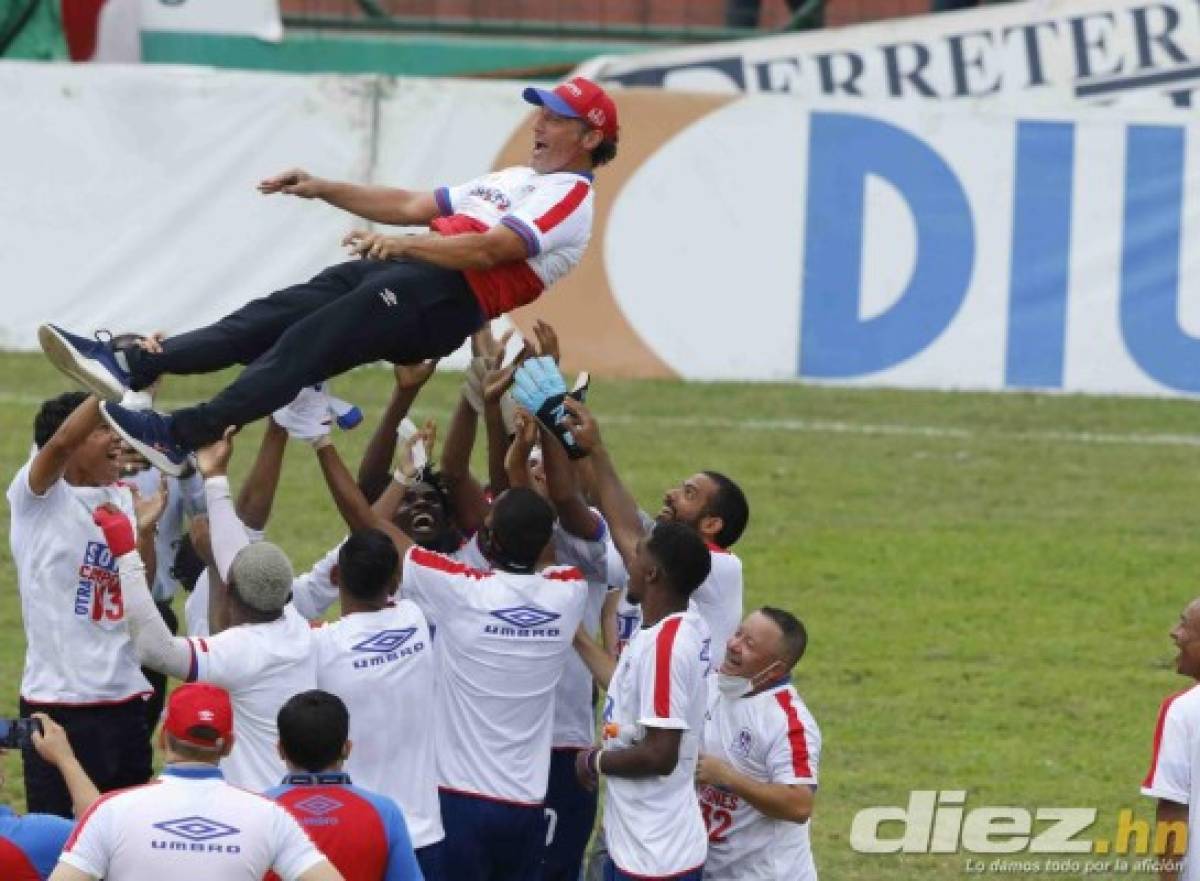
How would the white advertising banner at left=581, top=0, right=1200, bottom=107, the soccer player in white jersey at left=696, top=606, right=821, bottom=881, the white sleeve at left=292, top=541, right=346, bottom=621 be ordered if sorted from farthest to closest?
the white advertising banner at left=581, top=0, right=1200, bottom=107, the white sleeve at left=292, top=541, right=346, bottom=621, the soccer player in white jersey at left=696, top=606, right=821, bottom=881

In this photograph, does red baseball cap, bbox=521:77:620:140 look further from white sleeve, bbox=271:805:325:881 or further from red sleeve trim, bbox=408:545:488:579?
white sleeve, bbox=271:805:325:881

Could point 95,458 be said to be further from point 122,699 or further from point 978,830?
point 978,830

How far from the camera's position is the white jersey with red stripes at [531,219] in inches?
412

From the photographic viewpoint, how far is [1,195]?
2155 cm

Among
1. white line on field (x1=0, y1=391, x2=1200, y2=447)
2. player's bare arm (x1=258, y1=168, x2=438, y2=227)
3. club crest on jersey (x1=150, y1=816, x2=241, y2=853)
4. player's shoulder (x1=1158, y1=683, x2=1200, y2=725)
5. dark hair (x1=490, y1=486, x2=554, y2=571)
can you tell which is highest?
player's bare arm (x1=258, y1=168, x2=438, y2=227)

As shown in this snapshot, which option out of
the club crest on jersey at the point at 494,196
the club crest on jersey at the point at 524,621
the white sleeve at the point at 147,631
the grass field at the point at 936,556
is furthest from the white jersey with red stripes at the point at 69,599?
the grass field at the point at 936,556

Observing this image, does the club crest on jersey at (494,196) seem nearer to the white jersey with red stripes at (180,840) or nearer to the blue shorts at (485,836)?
the blue shorts at (485,836)

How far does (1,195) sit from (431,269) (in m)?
11.7

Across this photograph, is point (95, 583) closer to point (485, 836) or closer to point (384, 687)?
point (384, 687)

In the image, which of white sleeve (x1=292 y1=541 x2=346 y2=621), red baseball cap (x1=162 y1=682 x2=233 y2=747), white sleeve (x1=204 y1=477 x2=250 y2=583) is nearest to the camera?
red baseball cap (x1=162 y1=682 x2=233 y2=747)

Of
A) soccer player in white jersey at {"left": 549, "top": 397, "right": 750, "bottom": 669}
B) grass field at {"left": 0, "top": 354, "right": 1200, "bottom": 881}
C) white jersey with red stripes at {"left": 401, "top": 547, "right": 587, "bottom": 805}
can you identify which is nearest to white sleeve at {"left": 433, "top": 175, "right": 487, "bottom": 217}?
soccer player in white jersey at {"left": 549, "top": 397, "right": 750, "bottom": 669}

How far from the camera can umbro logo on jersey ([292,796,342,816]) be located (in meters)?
8.72

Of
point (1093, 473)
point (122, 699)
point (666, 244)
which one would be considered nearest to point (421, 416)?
point (666, 244)

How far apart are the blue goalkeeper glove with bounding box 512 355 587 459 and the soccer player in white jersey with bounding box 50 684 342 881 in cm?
243
